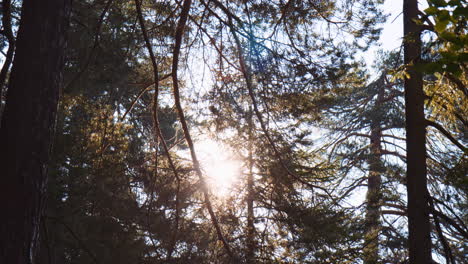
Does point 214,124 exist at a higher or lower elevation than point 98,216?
higher

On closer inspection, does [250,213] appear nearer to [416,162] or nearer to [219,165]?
[219,165]

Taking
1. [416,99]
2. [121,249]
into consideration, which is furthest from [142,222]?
[416,99]

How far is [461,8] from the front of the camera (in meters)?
1.99

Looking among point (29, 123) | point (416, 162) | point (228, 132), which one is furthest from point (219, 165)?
point (29, 123)

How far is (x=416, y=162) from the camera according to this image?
5.82 m

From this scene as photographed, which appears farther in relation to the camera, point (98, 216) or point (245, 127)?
point (98, 216)

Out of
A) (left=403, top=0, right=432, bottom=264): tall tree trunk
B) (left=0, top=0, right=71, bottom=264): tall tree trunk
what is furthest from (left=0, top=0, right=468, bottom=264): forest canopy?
(left=0, top=0, right=71, bottom=264): tall tree trunk

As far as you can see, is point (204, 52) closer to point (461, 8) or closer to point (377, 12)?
point (377, 12)

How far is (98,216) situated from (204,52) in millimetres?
2902

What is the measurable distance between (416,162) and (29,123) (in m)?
4.62

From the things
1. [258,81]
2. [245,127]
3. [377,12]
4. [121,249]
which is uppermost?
[377,12]

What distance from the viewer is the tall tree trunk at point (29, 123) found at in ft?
9.01

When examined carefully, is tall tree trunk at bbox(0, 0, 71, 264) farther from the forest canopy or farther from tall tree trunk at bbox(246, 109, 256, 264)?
tall tree trunk at bbox(246, 109, 256, 264)

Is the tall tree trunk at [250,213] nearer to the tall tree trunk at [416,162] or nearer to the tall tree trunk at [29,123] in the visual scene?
the tall tree trunk at [416,162]
